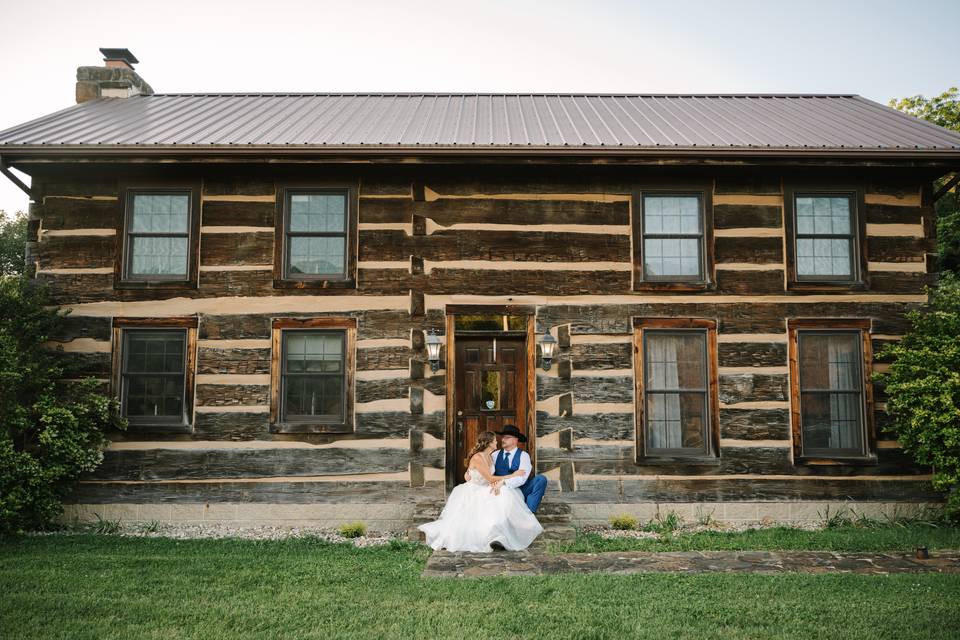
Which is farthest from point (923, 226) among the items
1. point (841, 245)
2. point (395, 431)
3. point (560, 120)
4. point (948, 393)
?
point (395, 431)

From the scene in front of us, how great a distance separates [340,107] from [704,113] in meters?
6.69

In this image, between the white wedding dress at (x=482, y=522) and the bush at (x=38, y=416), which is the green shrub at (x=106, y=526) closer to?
the bush at (x=38, y=416)

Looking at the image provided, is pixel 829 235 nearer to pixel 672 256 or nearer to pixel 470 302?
pixel 672 256

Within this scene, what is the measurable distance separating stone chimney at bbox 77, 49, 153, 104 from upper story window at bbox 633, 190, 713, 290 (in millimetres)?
10026

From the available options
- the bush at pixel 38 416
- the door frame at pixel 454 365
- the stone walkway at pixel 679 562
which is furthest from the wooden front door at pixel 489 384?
the bush at pixel 38 416

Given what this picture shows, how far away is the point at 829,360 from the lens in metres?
10.0

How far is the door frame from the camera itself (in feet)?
32.4

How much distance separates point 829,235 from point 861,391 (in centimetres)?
231

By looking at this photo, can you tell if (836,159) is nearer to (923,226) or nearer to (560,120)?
(923,226)

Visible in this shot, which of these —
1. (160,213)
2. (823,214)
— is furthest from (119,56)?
(823,214)

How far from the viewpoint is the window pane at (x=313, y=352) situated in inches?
393

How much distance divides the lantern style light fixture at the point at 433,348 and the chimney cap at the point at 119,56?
8.76m

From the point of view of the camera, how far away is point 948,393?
8773mm

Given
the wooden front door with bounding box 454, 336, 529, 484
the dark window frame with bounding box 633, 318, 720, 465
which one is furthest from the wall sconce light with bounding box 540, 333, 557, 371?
the dark window frame with bounding box 633, 318, 720, 465
